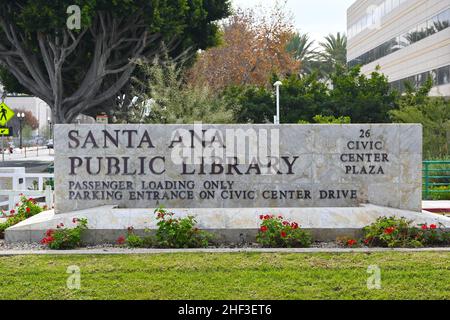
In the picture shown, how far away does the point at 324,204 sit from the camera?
11.2 metres

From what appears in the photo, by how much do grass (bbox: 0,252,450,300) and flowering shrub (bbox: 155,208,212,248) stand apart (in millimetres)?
611

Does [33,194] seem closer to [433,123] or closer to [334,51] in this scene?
[433,123]

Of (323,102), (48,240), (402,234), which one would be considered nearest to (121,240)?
(48,240)

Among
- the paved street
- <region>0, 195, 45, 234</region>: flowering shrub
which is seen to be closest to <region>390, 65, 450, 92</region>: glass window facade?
the paved street

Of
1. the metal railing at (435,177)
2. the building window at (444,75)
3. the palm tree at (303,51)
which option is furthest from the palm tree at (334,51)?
the metal railing at (435,177)

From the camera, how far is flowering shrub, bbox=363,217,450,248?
30.8 ft

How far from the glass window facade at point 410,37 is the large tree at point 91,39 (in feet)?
51.4

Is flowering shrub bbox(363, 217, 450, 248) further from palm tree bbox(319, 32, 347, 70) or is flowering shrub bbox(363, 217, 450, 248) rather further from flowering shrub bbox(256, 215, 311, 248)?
palm tree bbox(319, 32, 347, 70)

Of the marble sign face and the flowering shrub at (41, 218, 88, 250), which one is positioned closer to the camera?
the flowering shrub at (41, 218, 88, 250)

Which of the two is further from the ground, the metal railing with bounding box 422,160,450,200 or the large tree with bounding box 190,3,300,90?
the large tree with bounding box 190,3,300,90

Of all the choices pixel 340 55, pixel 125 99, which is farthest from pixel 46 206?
pixel 340 55

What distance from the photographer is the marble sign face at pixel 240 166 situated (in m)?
11.0

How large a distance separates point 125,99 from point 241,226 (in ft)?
92.0

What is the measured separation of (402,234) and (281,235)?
75.0 inches
